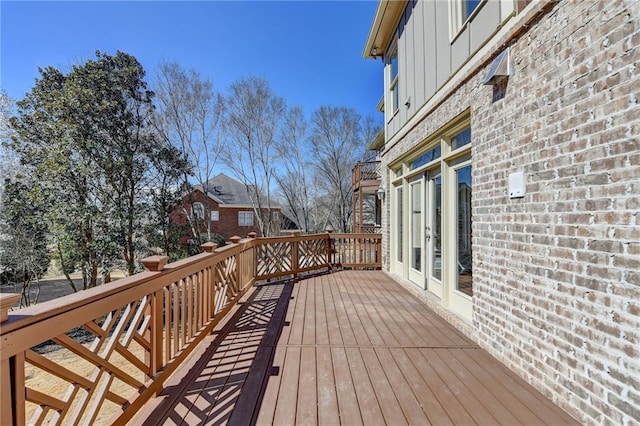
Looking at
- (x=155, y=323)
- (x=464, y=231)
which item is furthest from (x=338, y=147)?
(x=155, y=323)

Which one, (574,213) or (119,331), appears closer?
(119,331)

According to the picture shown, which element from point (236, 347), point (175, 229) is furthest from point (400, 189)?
point (175, 229)

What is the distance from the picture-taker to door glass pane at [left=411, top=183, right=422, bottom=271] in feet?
17.3

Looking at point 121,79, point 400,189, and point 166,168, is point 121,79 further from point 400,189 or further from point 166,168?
point 400,189

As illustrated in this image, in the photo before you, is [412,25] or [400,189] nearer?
[412,25]

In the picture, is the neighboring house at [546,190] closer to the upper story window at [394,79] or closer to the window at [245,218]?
the upper story window at [394,79]

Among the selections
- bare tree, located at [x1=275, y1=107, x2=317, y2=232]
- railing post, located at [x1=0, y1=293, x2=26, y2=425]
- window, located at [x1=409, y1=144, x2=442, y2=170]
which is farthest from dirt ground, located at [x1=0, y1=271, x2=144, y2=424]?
bare tree, located at [x1=275, y1=107, x2=317, y2=232]

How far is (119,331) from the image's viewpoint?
72.0 inches

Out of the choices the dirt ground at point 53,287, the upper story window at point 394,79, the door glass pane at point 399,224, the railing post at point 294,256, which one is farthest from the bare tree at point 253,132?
the door glass pane at point 399,224

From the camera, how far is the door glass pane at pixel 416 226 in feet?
17.3

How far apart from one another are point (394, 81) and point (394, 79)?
0.19 feet

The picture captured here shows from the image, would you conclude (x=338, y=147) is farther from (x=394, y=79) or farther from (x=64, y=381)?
(x=64, y=381)

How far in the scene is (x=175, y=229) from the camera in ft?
34.4

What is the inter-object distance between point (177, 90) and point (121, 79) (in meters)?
5.21
